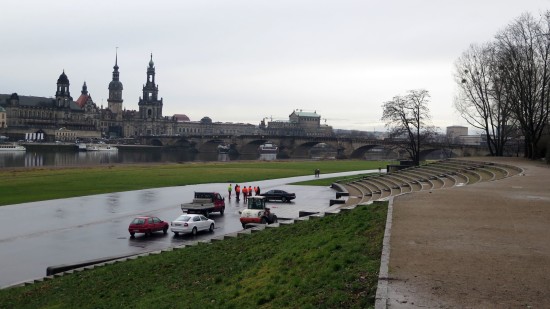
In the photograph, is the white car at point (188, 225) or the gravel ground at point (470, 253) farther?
the white car at point (188, 225)

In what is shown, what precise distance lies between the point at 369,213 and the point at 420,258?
759 centimetres

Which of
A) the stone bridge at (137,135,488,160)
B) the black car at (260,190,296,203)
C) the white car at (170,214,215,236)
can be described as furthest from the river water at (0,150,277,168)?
the white car at (170,214,215,236)

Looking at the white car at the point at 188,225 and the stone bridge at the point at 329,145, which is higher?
the stone bridge at the point at 329,145

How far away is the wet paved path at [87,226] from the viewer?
851 inches

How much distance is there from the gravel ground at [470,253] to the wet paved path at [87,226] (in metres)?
12.4

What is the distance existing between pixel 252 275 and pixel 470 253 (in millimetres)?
5413

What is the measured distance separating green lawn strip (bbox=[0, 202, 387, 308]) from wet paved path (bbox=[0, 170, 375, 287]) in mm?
3342

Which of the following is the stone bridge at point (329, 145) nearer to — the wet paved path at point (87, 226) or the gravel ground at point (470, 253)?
the wet paved path at point (87, 226)

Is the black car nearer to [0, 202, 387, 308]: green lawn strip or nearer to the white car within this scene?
the white car

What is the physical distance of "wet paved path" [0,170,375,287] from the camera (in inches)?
851

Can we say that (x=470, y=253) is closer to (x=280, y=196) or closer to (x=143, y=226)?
(x=143, y=226)

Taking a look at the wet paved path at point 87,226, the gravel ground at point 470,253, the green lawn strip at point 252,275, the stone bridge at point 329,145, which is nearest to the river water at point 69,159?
the stone bridge at point 329,145

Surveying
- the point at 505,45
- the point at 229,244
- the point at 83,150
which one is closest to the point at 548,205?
the point at 229,244

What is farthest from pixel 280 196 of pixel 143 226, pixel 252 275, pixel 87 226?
pixel 252 275
